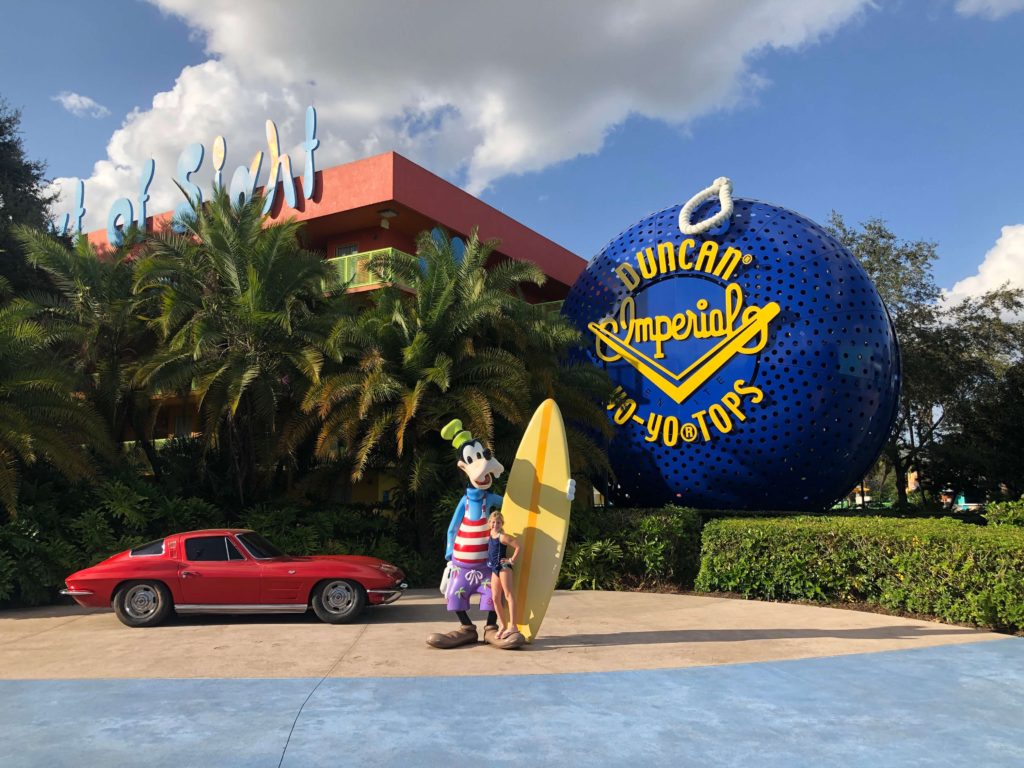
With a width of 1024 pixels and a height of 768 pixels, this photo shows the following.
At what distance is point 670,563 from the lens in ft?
33.1

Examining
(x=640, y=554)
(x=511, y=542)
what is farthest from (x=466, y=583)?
(x=640, y=554)

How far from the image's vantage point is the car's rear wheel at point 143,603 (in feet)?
25.3

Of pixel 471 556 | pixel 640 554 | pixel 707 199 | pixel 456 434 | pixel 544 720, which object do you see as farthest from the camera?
pixel 707 199

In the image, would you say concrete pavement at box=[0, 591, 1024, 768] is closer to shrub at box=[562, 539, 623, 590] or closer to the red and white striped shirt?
the red and white striped shirt

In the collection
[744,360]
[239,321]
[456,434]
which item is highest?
[239,321]

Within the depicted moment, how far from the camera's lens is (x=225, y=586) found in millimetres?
7703

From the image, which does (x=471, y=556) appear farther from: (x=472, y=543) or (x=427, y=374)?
(x=427, y=374)

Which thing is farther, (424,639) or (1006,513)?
(1006,513)

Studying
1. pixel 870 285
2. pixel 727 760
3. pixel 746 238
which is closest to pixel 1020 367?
pixel 870 285

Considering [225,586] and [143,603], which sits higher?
[225,586]

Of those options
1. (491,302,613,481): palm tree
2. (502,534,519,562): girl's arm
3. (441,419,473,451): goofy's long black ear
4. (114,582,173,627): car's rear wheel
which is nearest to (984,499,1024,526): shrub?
(491,302,613,481): palm tree

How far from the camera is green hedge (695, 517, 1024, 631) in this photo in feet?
24.0

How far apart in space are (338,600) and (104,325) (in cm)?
746

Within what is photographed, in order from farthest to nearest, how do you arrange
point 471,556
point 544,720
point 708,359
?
point 708,359
point 471,556
point 544,720
